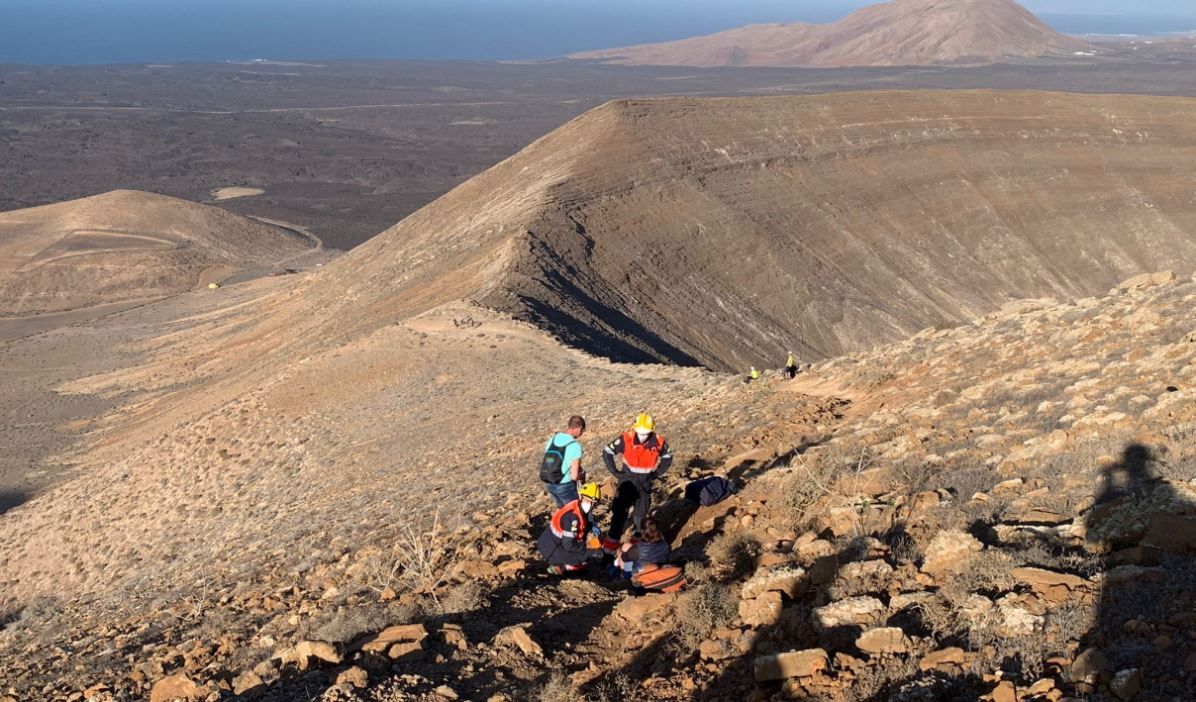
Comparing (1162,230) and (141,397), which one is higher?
(1162,230)

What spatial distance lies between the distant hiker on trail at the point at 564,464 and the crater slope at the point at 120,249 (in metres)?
42.1

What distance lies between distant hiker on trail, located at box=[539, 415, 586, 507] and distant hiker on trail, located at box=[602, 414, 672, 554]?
0.93 ft

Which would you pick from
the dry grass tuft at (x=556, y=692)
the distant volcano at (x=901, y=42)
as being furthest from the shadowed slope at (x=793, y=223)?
the distant volcano at (x=901, y=42)

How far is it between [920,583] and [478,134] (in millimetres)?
104545

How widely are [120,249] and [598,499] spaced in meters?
48.8

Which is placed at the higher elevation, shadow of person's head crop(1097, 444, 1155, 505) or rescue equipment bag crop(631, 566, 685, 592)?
shadow of person's head crop(1097, 444, 1155, 505)

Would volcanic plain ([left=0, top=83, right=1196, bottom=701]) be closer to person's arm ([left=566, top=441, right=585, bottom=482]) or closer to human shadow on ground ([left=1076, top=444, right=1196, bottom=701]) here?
human shadow on ground ([left=1076, top=444, right=1196, bottom=701])

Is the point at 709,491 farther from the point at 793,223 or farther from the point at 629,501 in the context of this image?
the point at 793,223

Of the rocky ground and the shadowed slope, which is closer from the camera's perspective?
the rocky ground

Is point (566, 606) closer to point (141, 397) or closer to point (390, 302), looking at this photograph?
point (390, 302)

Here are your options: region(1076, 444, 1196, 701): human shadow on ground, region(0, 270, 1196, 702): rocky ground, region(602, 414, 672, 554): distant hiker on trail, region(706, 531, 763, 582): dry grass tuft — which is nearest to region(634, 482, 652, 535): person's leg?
region(602, 414, 672, 554): distant hiker on trail

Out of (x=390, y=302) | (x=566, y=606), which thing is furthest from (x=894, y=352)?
(x=390, y=302)

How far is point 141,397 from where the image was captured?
27.4 meters

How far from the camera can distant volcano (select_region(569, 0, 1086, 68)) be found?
16088 centimetres
